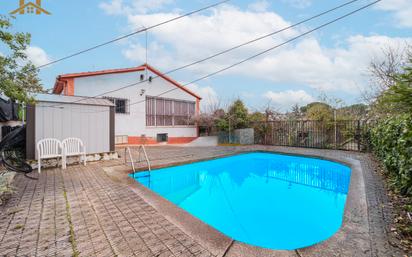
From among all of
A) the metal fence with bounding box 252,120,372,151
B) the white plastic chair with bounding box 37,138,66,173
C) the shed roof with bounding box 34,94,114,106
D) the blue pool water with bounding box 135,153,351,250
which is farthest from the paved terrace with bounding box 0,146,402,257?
the metal fence with bounding box 252,120,372,151

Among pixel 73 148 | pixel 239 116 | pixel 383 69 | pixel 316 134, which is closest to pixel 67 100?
pixel 73 148

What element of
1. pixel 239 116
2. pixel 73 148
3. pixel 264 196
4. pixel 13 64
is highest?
pixel 13 64

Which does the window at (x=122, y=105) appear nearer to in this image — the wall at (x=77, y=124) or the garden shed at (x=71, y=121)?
the garden shed at (x=71, y=121)

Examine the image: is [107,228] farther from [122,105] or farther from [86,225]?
[122,105]

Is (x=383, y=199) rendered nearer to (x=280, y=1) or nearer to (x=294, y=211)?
(x=294, y=211)

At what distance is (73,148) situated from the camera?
655 centimetres

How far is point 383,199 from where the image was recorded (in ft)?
12.3

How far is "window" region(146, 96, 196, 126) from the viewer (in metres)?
13.6

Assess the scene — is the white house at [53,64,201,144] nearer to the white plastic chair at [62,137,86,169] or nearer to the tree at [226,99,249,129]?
the tree at [226,99,249,129]

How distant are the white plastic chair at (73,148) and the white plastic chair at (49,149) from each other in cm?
13

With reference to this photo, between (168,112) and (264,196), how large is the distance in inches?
419

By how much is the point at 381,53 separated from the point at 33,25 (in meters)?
16.3

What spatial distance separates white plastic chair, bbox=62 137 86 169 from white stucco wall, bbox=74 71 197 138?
529cm

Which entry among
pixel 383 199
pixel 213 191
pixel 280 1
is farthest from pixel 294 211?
pixel 280 1
